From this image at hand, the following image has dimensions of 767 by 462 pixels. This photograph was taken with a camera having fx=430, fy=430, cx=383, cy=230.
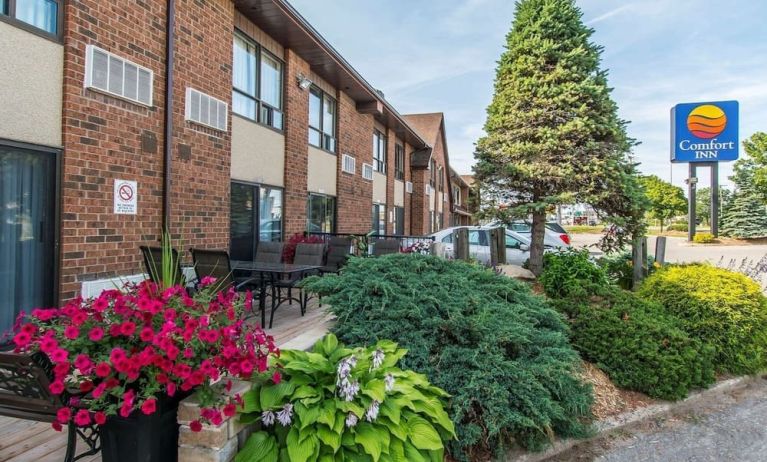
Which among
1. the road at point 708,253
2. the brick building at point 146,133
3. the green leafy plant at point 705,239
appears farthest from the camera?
the green leafy plant at point 705,239

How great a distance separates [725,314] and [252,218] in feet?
23.1

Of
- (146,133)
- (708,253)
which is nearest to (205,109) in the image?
(146,133)

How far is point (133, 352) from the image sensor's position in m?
1.89

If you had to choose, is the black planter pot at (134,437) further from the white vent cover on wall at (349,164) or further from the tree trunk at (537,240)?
the white vent cover on wall at (349,164)

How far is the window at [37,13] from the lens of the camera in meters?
4.07

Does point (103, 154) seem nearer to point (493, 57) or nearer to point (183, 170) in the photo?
point (183, 170)

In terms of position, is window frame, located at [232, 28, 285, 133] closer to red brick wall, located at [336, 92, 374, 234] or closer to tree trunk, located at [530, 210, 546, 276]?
red brick wall, located at [336, 92, 374, 234]

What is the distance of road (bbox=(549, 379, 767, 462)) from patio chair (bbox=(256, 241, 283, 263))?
4901 mm

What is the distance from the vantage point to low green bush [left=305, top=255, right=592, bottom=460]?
2.90 meters

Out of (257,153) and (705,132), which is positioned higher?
(705,132)

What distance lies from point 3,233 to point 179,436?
11.0 feet

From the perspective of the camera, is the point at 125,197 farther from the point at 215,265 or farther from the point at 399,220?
the point at 399,220

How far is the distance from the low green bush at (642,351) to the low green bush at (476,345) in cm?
61

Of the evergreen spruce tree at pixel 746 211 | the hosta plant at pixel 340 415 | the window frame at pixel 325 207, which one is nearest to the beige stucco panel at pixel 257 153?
the window frame at pixel 325 207
